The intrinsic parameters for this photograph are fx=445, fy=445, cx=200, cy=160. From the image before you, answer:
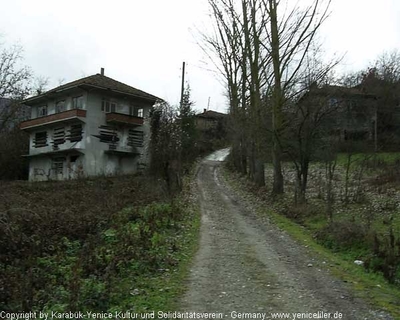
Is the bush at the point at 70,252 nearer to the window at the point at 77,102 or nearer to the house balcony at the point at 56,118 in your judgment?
the house balcony at the point at 56,118

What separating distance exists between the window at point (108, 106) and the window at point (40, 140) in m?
7.88

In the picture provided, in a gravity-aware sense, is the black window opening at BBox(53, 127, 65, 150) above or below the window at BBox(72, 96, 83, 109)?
below

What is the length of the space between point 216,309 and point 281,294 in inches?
56.8

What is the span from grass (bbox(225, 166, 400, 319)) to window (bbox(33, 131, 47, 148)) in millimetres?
35539

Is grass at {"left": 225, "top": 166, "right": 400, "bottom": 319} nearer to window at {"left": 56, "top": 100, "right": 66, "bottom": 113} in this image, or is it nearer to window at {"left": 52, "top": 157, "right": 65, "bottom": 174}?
window at {"left": 52, "top": 157, "right": 65, "bottom": 174}

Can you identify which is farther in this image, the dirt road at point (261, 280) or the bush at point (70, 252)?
the bush at point (70, 252)

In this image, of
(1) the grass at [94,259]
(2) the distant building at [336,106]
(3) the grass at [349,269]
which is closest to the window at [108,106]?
(2) the distant building at [336,106]

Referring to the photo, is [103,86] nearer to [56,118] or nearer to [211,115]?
[56,118]

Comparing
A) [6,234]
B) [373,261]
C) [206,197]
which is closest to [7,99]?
[206,197]

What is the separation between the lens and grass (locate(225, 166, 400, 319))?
772cm

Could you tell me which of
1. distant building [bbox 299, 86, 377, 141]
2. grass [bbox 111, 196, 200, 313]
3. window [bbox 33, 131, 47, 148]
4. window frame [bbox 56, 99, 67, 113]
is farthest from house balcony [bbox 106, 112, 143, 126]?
grass [bbox 111, 196, 200, 313]

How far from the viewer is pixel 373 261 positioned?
34.0ft

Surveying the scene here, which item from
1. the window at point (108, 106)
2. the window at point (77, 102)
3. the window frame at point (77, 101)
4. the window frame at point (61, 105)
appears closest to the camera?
the window frame at point (77, 101)

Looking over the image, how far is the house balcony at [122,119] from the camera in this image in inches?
1738
